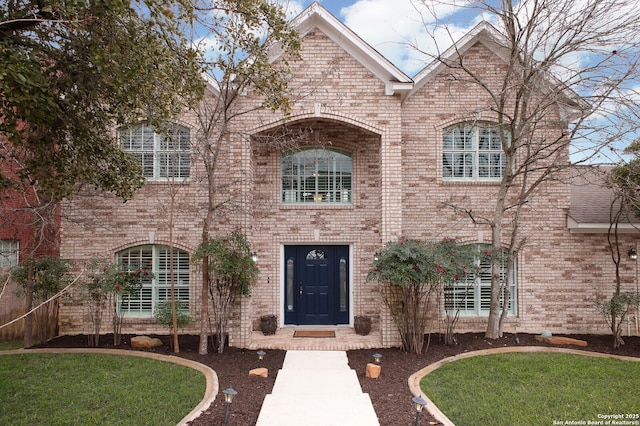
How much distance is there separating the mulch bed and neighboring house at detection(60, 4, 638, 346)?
0.90 m

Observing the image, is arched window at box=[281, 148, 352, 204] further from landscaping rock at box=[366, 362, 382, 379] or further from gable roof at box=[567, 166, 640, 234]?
gable roof at box=[567, 166, 640, 234]

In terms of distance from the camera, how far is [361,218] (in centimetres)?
1008

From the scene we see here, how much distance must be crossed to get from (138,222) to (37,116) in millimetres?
5883

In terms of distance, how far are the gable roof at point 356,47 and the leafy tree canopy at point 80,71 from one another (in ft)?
14.3

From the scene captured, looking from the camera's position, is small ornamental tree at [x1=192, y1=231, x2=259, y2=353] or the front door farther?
the front door

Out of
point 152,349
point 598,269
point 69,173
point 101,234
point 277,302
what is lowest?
point 152,349

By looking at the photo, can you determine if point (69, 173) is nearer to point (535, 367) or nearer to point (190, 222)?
point (190, 222)

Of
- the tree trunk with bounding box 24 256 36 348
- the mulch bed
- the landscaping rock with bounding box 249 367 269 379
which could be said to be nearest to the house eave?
the mulch bed

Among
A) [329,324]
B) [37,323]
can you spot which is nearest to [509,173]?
[329,324]

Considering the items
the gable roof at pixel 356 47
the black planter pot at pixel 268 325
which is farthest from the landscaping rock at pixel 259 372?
the gable roof at pixel 356 47

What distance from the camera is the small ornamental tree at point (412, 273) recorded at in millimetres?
7629

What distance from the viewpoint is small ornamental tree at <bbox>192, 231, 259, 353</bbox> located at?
7.72m

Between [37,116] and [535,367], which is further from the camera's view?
[535,367]

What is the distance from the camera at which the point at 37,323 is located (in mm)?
9094
